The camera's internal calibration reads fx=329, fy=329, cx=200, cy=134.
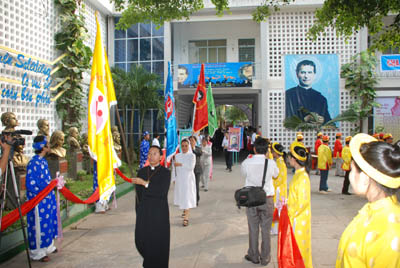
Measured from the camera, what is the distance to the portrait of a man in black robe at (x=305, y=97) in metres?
15.4

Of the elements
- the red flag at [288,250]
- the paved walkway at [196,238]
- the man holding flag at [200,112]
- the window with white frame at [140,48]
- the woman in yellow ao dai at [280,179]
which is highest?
the window with white frame at [140,48]

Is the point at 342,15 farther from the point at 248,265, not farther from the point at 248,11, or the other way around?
the point at 248,11

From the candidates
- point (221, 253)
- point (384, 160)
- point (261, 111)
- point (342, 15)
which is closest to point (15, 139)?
point (221, 253)

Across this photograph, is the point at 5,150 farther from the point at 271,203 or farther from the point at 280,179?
the point at 280,179

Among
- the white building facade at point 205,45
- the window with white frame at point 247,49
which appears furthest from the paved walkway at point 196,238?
the window with white frame at point 247,49

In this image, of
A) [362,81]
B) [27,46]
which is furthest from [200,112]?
[362,81]

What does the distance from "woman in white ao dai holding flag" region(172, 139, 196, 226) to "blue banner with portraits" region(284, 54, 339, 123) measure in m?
10.5

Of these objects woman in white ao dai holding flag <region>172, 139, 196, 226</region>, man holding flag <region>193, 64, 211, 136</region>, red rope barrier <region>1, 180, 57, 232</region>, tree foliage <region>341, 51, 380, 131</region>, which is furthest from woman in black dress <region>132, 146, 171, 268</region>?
tree foliage <region>341, 51, 380, 131</region>

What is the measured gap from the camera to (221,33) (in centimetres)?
1866

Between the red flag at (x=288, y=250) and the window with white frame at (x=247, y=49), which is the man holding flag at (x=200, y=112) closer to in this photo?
the red flag at (x=288, y=250)

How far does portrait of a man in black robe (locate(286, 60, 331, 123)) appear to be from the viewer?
15.4 m

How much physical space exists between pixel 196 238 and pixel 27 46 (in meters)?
8.52

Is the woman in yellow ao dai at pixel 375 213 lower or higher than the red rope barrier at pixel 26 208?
higher

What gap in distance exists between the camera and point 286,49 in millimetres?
15906
